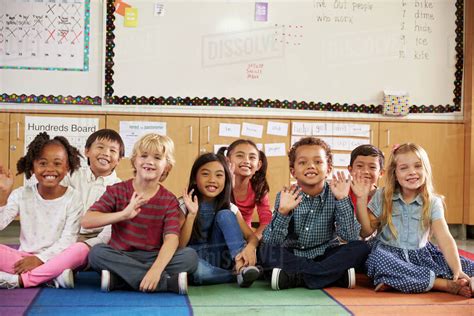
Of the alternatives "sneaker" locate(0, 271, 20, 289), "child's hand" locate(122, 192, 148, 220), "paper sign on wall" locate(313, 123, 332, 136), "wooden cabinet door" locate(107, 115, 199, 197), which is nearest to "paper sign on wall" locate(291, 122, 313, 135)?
"paper sign on wall" locate(313, 123, 332, 136)

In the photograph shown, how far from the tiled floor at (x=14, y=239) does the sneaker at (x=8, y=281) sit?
152 cm

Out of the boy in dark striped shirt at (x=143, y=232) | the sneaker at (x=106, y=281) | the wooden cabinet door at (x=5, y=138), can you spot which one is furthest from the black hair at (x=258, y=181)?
the wooden cabinet door at (x=5, y=138)

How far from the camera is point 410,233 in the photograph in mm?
2205

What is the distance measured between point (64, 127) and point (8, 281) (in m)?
2.06

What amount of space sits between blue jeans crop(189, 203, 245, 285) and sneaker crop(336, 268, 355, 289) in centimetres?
41

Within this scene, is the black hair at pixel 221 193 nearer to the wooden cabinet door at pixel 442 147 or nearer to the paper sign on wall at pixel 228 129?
the paper sign on wall at pixel 228 129

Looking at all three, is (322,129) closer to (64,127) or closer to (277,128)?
(277,128)

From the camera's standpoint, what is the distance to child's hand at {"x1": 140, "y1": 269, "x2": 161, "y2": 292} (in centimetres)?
195

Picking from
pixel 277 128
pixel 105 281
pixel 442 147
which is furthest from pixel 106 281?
pixel 442 147

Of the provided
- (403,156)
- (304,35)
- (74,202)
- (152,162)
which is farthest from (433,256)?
(304,35)

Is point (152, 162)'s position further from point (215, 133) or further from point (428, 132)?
point (428, 132)

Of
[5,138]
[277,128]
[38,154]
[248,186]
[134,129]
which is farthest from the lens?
[277,128]

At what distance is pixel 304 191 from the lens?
2.25m

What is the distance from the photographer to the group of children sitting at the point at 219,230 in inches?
79.9
